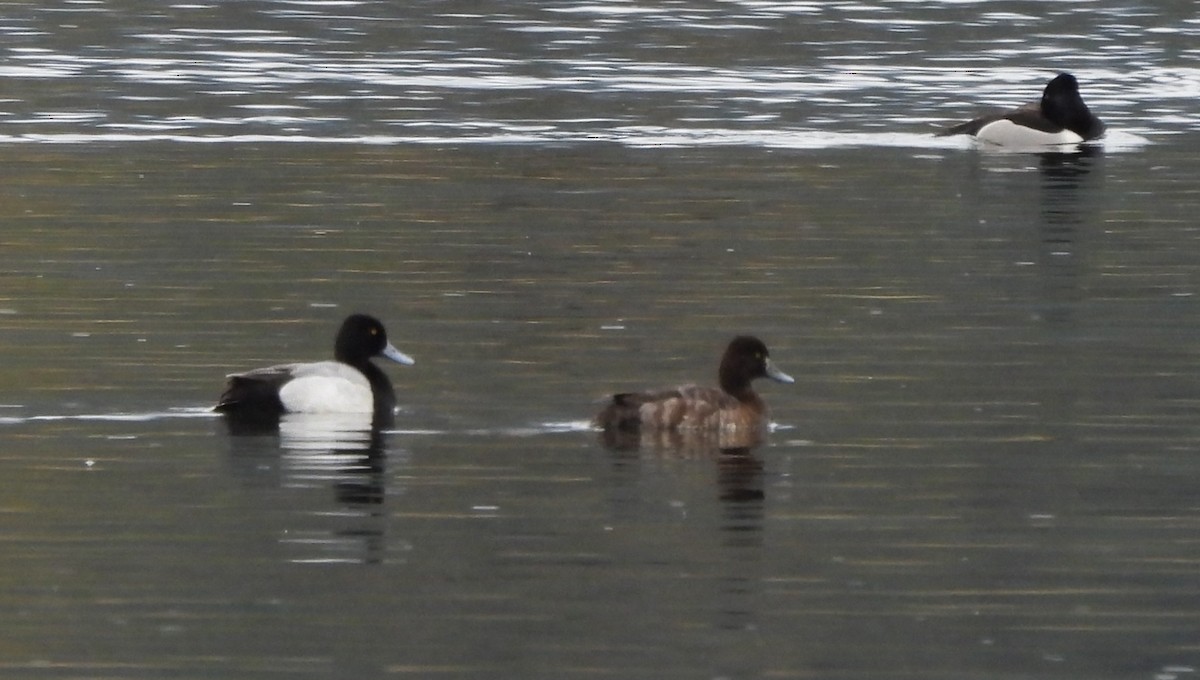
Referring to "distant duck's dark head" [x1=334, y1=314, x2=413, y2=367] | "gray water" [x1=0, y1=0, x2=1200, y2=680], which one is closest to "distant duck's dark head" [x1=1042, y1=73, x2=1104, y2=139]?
"gray water" [x1=0, y1=0, x2=1200, y2=680]

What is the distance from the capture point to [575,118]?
3303cm

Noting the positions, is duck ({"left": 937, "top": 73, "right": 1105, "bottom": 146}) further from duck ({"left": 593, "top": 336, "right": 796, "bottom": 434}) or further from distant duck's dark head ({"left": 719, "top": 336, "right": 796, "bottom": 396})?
duck ({"left": 593, "top": 336, "right": 796, "bottom": 434})

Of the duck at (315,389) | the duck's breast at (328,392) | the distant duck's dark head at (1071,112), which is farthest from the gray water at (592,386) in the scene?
the distant duck's dark head at (1071,112)

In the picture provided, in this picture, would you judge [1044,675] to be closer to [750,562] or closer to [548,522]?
[750,562]

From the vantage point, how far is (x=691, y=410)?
14.5 m

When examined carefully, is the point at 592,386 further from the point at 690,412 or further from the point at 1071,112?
the point at 1071,112

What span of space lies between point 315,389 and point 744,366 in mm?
2353

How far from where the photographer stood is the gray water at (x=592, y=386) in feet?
34.9

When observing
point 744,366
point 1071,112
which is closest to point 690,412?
point 744,366

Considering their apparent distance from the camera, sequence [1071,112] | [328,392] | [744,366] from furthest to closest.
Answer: [1071,112], [744,366], [328,392]

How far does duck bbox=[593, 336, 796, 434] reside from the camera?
47.1ft

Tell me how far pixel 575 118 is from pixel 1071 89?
19.7 ft

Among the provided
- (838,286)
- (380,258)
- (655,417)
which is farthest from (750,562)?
(380,258)

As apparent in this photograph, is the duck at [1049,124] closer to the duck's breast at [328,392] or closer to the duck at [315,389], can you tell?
the duck at [315,389]
